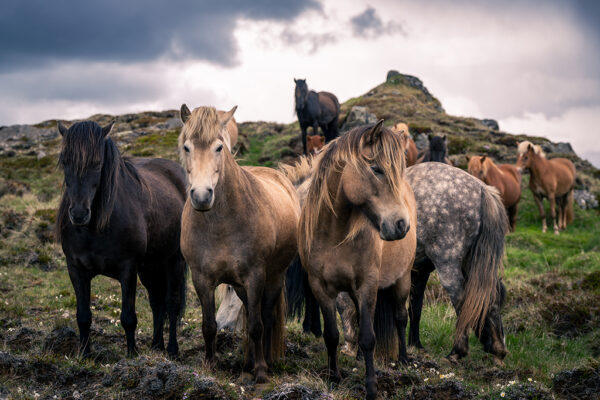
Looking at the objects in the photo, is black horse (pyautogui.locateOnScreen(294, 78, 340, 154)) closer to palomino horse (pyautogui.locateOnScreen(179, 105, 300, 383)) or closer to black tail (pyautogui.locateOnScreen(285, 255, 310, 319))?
black tail (pyautogui.locateOnScreen(285, 255, 310, 319))

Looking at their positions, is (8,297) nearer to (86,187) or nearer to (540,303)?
(86,187)

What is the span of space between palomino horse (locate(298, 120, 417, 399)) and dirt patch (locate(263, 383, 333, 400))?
47cm

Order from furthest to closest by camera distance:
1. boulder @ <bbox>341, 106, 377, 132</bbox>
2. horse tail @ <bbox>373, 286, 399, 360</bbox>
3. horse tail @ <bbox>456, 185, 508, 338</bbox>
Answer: boulder @ <bbox>341, 106, 377, 132</bbox>
horse tail @ <bbox>456, 185, 508, 338</bbox>
horse tail @ <bbox>373, 286, 399, 360</bbox>

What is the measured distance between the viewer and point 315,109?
19203mm

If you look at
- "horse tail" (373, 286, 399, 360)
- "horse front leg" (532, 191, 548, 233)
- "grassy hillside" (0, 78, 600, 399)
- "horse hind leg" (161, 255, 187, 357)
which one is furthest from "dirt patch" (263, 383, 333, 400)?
"horse front leg" (532, 191, 548, 233)

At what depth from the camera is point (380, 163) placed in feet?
12.7

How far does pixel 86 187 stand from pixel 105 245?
2.11ft

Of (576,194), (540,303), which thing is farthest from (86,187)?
(576,194)

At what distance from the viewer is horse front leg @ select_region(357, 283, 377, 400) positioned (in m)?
4.05

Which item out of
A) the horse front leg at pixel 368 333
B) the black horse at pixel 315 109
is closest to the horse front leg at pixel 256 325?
the horse front leg at pixel 368 333

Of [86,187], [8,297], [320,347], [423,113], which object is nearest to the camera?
[86,187]

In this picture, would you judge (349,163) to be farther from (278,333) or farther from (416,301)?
(416,301)

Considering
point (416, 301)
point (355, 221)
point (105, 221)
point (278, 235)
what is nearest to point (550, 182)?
point (416, 301)

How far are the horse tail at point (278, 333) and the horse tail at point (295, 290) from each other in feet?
5.88
